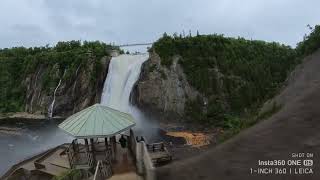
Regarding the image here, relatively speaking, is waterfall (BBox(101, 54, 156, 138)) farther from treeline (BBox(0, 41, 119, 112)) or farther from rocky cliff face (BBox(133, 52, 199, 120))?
treeline (BBox(0, 41, 119, 112))

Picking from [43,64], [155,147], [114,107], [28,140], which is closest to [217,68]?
[114,107]

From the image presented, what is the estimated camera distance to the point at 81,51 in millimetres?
64812

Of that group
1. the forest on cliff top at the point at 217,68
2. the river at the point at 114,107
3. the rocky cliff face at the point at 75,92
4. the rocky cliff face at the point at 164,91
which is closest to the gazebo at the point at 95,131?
the river at the point at 114,107

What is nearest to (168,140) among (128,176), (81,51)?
(128,176)

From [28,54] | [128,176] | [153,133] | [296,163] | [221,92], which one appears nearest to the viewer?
[296,163]

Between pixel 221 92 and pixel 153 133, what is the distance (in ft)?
35.0

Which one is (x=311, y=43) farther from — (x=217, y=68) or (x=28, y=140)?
(x=28, y=140)

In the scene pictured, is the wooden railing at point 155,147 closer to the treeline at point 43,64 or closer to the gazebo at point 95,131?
the gazebo at point 95,131

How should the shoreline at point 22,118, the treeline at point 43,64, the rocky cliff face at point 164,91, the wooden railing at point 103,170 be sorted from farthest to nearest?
the treeline at point 43,64, the shoreline at point 22,118, the rocky cliff face at point 164,91, the wooden railing at point 103,170

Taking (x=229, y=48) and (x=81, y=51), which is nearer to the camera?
(x=229, y=48)

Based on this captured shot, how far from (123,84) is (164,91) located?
174 inches

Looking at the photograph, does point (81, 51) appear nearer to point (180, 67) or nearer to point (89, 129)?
point (180, 67)

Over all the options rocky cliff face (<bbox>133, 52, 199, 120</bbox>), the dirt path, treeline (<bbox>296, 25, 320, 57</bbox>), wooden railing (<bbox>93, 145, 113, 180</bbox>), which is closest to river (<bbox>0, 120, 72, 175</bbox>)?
rocky cliff face (<bbox>133, 52, 199, 120</bbox>)

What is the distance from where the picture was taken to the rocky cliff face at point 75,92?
182 ft
